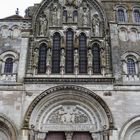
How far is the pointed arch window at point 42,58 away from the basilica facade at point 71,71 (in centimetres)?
7

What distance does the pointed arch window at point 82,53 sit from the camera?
20.1 m

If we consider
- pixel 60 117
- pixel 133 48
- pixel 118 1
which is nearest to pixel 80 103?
pixel 60 117

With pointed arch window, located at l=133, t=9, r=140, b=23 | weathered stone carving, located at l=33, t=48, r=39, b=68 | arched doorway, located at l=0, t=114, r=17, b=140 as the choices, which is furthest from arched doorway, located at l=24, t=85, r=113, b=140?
pointed arch window, located at l=133, t=9, r=140, b=23

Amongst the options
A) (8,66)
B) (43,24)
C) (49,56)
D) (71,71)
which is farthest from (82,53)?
(8,66)

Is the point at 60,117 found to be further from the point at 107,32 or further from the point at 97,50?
the point at 107,32

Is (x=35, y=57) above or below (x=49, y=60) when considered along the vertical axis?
above

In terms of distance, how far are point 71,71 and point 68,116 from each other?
2.96 metres

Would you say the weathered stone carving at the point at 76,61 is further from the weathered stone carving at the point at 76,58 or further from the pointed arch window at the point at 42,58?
the pointed arch window at the point at 42,58

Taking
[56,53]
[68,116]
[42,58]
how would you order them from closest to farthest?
[68,116] < [42,58] < [56,53]

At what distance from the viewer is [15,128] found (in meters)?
17.8

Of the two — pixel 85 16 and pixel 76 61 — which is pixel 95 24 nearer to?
pixel 85 16

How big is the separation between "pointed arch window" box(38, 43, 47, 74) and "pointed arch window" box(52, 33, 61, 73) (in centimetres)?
59

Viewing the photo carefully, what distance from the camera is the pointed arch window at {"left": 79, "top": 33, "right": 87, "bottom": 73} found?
66.0 ft

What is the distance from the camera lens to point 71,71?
20.0 metres
